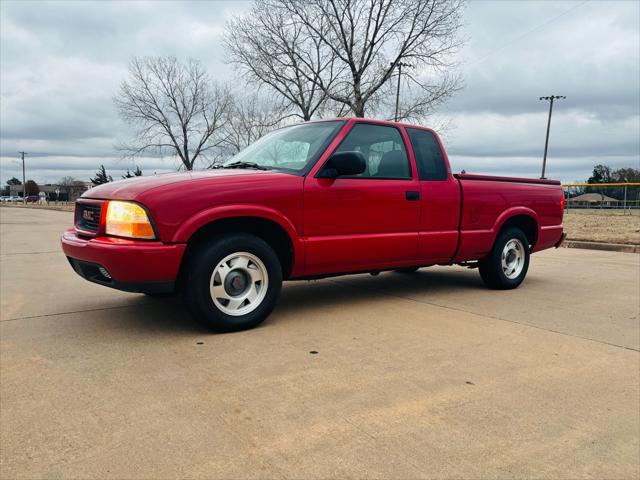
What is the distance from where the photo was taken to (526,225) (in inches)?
256

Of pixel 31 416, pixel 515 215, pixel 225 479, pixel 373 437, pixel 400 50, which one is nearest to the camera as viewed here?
pixel 225 479

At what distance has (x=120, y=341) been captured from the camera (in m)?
3.76

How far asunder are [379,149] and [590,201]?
3356cm

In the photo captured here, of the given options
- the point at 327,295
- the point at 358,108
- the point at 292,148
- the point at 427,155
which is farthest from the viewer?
the point at 358,108

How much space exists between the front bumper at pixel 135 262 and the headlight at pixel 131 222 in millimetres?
54

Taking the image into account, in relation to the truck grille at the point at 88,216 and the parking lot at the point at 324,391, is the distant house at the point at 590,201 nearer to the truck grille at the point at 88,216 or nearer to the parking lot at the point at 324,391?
the parking lot at the point at 324,391

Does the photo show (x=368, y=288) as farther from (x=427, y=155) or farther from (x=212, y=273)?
(x=212, y=273)

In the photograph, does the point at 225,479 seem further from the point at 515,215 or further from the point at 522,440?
the point at 515,215

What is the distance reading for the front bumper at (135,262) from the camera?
3611mm

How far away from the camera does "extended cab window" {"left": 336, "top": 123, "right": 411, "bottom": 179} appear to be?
4.82 metres

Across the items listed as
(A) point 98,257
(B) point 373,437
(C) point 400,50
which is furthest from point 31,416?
(C) point 400,50

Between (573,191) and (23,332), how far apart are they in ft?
113

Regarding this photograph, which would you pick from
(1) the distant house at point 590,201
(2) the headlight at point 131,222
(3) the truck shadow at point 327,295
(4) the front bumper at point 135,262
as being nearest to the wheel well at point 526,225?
(3) the truck shadow at point 327,295

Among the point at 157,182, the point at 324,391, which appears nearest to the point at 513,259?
the point at 324,391
